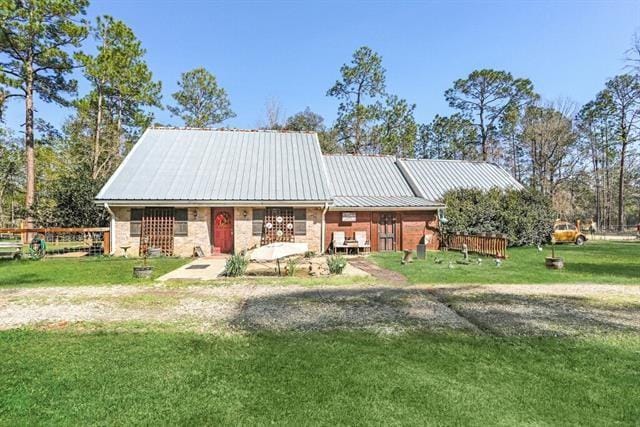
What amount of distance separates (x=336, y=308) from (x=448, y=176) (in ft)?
55.1

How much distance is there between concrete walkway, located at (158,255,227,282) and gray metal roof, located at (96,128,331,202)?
277 centimetres

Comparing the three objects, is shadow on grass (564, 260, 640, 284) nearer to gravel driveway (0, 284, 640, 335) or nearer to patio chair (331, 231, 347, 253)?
gravel driveway (0, 284, 640, 335)

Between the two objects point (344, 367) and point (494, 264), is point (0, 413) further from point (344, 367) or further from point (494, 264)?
point (494, 264)

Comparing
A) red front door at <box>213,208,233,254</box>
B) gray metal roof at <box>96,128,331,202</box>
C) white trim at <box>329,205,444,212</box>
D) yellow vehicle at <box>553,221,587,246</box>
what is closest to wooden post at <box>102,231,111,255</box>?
gray metal roof at <box>96,128,331,202</box>

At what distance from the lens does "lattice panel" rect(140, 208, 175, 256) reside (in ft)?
49.3

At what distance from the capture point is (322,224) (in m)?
16.1

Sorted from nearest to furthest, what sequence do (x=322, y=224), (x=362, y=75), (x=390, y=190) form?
(x=322, y=224) < (x=390, y=190) < (x=362, y=75)

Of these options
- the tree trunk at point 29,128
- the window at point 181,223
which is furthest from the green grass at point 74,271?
the tree trunk at point 29,128

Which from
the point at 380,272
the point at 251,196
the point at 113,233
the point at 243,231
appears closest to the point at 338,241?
the point at 243,231

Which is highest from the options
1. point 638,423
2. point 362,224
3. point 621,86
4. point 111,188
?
point 621,86

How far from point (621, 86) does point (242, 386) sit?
149ft

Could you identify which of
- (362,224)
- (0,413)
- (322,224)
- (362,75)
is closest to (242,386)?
(0,413)

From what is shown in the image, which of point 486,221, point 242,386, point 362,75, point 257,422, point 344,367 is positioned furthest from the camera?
point 362,75

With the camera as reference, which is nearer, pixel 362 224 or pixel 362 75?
pixel 362 224
